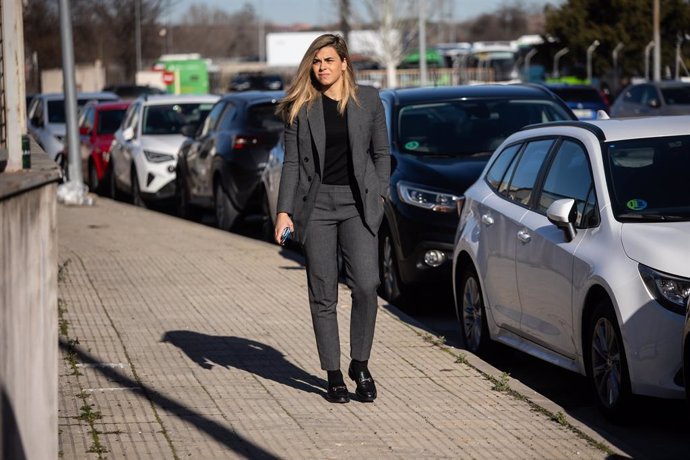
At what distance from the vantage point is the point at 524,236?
8.09 metres

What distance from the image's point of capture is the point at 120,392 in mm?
7352

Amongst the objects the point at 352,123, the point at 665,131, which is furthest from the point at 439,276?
the point at 352,123

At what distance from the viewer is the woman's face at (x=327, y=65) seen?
7.04 metres

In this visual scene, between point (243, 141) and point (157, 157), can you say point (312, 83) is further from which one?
point (157, 157)

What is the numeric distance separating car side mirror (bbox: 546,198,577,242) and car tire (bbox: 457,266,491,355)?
149 centimetres

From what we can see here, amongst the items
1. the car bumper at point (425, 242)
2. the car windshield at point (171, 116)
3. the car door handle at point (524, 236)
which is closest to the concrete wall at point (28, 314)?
the car door handle at point (524, 236)

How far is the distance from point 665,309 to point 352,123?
181 centimetres

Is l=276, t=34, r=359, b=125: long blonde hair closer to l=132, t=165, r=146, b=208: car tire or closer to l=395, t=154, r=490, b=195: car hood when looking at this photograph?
l=395, t=154, r=490, b=195: car hood

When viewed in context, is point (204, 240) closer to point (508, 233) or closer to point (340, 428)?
point (508, 233)

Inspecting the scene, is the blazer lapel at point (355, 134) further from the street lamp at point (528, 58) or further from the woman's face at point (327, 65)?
the street lamp at point (528, 58)

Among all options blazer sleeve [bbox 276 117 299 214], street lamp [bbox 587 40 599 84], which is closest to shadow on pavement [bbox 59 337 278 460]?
blazer sleeve [bbox 276 117 299 214]

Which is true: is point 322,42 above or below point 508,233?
above

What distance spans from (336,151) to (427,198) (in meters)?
3.79

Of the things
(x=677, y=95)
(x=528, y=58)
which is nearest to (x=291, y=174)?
(x=677, y=95)
